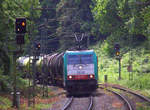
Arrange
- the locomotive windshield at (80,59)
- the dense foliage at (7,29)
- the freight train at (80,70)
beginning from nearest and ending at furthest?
the dense foliage at (7,29) < the freight train at (80,70) < the locomotive windshield at (80,59)

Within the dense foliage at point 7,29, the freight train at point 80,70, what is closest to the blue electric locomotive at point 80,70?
the freight train at point 80,70

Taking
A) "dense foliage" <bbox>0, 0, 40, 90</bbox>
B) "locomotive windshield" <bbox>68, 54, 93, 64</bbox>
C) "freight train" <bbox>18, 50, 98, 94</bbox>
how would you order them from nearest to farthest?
"dense foliage" <bbox>0, 0, 40, 90</bbox> < "freight train" <bbox>18, 50, 98, 94</bbox> < "locomotive windshield" <bbox>68, 54, 93, 64</bbox>

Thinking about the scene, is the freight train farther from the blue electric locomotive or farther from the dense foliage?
the dense foliage

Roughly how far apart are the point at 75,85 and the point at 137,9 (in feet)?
55.5

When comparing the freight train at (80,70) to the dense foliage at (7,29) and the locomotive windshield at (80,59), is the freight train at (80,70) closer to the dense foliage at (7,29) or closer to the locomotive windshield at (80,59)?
the locomotive windshield at (80,59)

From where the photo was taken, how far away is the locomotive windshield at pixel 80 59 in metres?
23.4

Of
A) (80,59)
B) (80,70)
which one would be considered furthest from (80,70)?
(80,59)

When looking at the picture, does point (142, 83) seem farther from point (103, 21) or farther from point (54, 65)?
point (103, 21)

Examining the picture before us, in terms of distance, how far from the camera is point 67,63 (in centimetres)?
2327

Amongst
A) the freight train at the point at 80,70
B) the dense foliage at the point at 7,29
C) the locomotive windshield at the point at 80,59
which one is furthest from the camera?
the locomotive windshield at the point at 80,59

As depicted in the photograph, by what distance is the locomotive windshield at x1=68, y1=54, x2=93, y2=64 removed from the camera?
2338cm

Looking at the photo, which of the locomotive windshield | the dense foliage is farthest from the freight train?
the dense foliage

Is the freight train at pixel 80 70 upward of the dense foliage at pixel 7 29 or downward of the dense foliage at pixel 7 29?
downward

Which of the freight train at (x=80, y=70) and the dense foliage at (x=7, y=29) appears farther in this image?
the freight train at (x=80, y=70)
